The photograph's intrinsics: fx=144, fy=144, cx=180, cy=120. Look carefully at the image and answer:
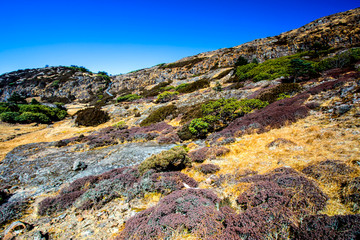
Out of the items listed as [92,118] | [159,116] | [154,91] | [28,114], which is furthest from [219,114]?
[28,114]

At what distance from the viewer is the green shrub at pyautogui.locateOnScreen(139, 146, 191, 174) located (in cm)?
700

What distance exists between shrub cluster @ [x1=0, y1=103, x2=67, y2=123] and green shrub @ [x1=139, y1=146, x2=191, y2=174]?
33250 mm

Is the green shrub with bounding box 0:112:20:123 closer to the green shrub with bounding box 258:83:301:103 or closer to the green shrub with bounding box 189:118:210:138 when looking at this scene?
the green shrub with bounding box 189:118:210:138

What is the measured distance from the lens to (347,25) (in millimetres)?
38438

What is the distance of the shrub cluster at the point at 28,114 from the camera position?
25906 mm

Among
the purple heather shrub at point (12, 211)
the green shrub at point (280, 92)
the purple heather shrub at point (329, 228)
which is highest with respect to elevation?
the green shrub at point (280, 92)

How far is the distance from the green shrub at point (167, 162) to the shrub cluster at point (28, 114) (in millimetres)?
33250

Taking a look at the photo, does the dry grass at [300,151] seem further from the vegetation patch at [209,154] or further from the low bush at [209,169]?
the vegetation patch at [209,154]

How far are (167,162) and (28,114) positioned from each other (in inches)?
1380

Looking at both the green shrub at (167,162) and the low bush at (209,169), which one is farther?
the green shrub at (167,162)

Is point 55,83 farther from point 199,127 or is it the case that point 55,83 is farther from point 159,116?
point 199,127

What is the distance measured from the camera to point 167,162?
7.04m

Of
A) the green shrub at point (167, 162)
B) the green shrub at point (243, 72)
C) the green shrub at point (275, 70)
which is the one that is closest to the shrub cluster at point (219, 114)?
the green shrub at point (167, 162)

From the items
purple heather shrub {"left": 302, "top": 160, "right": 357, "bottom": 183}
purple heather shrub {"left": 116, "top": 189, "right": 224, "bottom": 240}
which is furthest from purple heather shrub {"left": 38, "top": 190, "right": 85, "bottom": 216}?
purple heather shrub {"left": 302, "top": 160, "right": 357, "bottom": 183}
